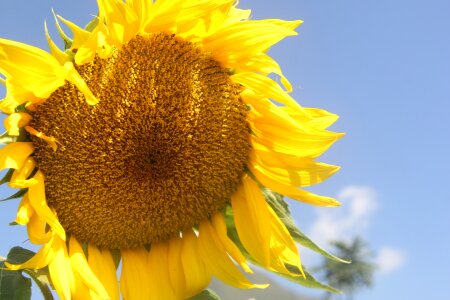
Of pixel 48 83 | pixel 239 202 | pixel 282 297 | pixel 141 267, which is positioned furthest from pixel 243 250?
pixel 282 297

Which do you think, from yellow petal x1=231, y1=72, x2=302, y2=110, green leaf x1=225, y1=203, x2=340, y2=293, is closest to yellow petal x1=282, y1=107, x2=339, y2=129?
yellow petal x1=231, y1=72, x2=302, y2=110

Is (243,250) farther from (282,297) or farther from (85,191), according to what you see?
(282,297)

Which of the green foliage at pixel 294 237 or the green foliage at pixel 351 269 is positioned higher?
the green foliage at pixel 294 237

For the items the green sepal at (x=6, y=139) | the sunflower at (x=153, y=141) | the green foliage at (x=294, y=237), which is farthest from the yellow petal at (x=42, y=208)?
the green foliage at (x=294, y=237)

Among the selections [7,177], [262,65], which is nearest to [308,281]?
[262,65]

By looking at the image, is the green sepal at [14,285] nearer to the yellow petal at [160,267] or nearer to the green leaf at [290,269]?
the yellow petal at [160,267]

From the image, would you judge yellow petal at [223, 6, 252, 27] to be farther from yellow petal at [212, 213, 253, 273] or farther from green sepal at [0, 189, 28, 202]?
green sepal at [0, 189, 28, 202]
